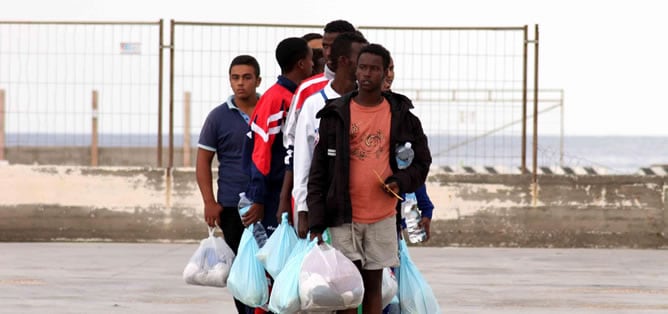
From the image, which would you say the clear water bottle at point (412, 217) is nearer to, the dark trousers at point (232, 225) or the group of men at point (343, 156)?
the group of men at point (343, 156)

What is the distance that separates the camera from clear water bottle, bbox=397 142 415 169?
7.12 meters

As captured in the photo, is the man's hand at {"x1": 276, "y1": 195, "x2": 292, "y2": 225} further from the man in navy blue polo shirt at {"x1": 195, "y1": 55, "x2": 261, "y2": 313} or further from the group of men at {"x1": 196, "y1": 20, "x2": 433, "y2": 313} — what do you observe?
the man in navy blue polo shirt at {"x1": 195, "y1": 55, "x2": 261, "y2": 313}

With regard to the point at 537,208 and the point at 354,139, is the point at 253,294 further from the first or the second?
the point at 537,208

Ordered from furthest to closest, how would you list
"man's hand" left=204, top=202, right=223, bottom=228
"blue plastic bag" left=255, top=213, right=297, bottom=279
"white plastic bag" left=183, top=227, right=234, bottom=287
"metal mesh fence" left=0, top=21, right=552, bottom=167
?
"metal mesh fence" left=0, top=21, right=552, bottom=167, "man's hand" left=204, top=202, right=223, bottom=228, "white plastic bag" left=183, top=227, right=234, bottom=287, "blue plastic bag" left=255, top=213, right=297, bottom=279

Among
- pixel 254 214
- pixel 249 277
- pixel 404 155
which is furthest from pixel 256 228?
pixel 404 155

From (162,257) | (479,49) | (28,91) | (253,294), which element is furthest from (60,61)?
(253,294)

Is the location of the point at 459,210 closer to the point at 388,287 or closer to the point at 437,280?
the point at 437,280

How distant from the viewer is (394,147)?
23.4 feet

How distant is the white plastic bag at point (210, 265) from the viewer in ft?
28.0

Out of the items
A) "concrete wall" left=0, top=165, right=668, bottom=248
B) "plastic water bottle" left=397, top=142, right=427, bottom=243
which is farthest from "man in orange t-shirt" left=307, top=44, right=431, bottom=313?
"concrete wall" left=0, top=165, right=668, bottom=248

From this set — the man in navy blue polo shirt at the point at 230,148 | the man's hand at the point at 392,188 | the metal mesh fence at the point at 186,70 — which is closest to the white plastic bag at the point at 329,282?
the man's hand at the point at 392,188

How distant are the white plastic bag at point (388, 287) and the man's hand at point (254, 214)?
2.56ft

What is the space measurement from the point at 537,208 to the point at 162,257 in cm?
401

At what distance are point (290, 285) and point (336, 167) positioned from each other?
2.01 feet
